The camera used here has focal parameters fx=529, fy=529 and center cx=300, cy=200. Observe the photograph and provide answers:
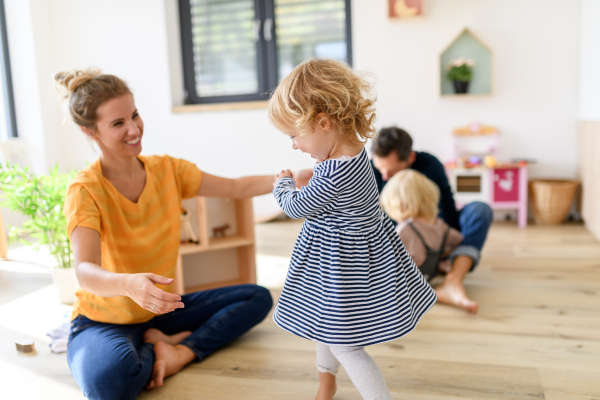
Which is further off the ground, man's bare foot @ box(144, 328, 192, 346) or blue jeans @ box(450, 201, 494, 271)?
blue jeans @ box(450, 201, 494, 271)

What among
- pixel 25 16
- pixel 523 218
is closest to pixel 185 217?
pixel 523 218

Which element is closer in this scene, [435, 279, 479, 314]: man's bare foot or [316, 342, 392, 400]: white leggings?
[316, 342, 392, 400]: white leggings

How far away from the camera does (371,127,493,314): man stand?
199 centimetres

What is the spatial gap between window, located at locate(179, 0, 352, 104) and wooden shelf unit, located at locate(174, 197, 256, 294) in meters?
1.85

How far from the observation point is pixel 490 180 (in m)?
3.28

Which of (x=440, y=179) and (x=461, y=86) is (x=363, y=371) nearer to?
(x=440, y=179)

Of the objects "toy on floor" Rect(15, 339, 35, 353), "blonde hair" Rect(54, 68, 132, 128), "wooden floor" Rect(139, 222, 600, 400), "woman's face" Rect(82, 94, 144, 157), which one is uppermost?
"blonde hair" Rect(54, 68, 132, 128)

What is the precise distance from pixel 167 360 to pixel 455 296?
104 cm

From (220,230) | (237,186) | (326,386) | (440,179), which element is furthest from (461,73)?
(326,386)

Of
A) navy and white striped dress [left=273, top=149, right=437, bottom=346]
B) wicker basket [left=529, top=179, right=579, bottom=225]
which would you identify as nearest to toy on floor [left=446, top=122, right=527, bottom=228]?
wicker basket [left=529, top=179, right=579, bottom=225]

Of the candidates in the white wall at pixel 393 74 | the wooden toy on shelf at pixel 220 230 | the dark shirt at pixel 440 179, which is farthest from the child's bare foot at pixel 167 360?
the white wall at pixel 393 74

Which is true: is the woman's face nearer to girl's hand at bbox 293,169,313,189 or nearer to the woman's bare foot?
girl's hand at bbox 293,169,313,189

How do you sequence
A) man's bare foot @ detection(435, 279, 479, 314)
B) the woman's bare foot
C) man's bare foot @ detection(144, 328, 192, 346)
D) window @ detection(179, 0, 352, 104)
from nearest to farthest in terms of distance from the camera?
the woman's bare foot < man's bare foot @ detection(144, 328, 192, 346) < man's bare foot @ detection(435, 279, 479, 314) < window @ detection(179, 0, 352, 104)

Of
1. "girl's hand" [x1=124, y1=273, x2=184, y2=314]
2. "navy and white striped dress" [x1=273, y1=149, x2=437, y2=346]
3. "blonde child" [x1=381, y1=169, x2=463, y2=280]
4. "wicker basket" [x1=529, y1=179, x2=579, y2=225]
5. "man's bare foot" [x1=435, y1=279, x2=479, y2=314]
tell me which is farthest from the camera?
"wicker basket" [x1=529, y1=179, x2=579, y2=225]
